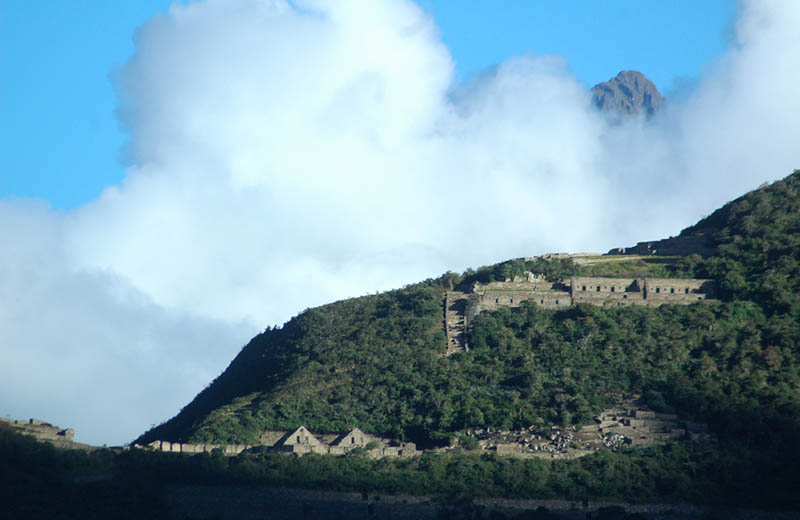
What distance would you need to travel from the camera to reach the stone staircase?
77312 millimetres

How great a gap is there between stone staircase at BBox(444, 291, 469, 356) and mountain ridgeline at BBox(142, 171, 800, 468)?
528mm

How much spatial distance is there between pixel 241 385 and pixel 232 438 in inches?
463

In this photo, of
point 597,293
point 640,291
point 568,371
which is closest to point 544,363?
point 568,371

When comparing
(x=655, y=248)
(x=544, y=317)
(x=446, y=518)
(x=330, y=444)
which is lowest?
(x=446, y=518)

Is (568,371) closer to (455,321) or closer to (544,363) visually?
(544,363)

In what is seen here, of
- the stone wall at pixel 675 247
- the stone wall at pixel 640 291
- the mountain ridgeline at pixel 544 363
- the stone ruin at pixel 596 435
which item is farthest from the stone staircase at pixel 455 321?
the stone wall at pixel 675 247

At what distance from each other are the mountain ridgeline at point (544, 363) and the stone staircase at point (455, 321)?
528mm

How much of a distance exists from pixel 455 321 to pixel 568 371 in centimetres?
922

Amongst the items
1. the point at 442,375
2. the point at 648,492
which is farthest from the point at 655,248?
the point at 648,492

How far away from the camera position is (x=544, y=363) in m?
74.1

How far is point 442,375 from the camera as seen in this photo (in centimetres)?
7388

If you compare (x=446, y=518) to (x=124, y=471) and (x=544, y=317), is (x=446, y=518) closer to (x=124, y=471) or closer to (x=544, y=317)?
(x=124, y=471)

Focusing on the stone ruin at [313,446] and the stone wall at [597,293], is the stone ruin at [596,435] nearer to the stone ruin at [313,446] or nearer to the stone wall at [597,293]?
the stone ruin at [313,446]

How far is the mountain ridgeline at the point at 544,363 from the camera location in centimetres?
6900
